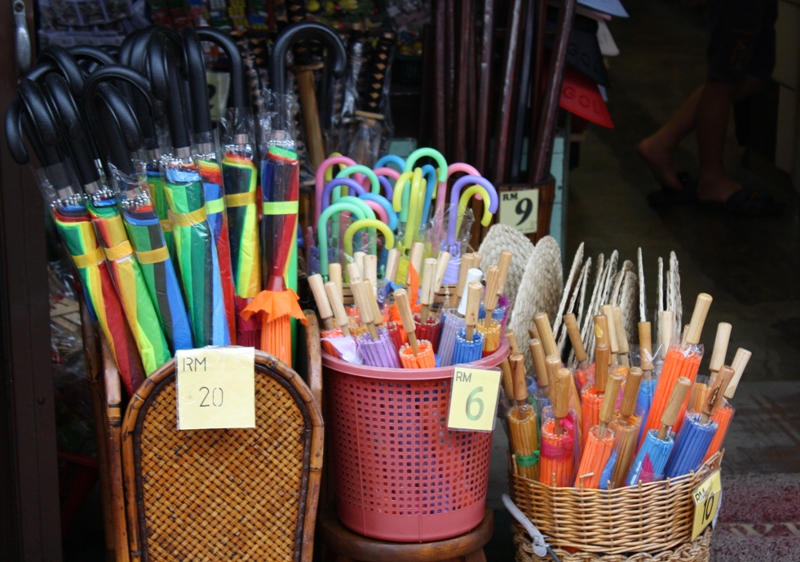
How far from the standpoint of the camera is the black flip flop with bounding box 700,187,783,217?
4660 mm

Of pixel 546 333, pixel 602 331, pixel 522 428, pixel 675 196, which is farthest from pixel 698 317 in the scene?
pixel 675 196

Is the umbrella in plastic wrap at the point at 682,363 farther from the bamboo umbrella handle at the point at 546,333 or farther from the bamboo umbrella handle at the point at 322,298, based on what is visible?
the bamboo umbrella handle at the point at 322,298

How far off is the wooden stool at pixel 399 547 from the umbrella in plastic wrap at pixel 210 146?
46 cm

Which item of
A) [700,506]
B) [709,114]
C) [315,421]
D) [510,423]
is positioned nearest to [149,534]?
[315,421]

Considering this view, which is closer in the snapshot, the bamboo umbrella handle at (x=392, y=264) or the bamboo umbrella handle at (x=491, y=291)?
the bamboo umbrella handle at (x=491, y=291)

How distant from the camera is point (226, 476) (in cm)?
153

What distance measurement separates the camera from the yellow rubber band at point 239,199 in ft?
5.20

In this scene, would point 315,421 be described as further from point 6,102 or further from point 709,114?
point 709,114

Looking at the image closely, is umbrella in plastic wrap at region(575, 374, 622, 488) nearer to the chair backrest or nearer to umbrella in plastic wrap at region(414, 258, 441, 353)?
umbrella in plastic wrap at region(414, 258, 441, 353)

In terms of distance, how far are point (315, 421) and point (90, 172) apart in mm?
547

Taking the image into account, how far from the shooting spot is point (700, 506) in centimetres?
167

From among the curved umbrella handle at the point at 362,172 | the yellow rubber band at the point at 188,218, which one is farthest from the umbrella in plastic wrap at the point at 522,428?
the yellow rubber band at the point at 188,218

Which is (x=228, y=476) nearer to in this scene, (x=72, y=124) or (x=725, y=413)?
(x=72, y=124)

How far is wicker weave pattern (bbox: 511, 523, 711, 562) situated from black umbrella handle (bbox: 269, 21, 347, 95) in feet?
3.12
